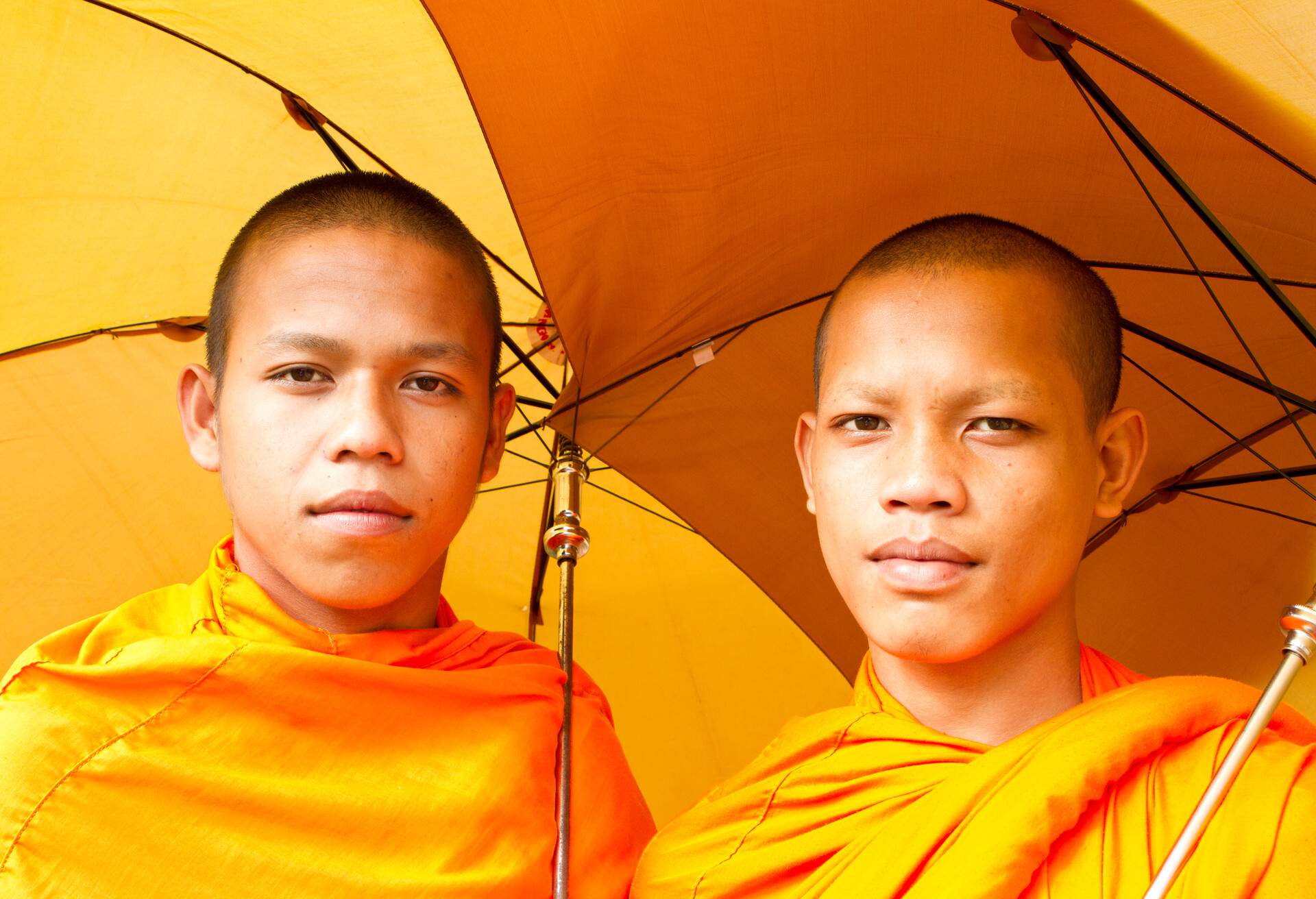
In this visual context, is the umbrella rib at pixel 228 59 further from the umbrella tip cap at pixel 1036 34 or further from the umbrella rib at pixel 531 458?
the umbrella tip cap at pixel 1036 34

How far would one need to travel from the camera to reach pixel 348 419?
244 centimetres

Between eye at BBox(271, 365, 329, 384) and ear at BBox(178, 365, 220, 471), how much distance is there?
0.29 metres

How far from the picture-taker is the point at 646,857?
2654 millimetres

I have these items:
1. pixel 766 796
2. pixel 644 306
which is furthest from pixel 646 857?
pixel 644 306

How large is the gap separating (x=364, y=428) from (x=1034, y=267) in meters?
1.24

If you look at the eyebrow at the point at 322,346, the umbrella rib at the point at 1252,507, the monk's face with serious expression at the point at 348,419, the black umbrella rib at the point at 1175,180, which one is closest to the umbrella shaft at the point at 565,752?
the monk's face with serious expression at the point at 348,419

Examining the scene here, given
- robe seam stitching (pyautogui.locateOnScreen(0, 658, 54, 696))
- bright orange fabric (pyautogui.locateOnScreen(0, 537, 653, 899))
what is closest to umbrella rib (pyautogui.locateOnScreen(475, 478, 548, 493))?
bright orange fabric (pyautogui.locateOnScreen(0, 537, 653, 899))

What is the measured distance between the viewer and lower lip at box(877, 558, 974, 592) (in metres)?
2.30

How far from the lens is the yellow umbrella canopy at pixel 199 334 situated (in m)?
3.35

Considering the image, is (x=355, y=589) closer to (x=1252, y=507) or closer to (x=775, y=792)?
(x=775, y=792)

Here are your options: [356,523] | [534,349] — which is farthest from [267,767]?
[534,349]

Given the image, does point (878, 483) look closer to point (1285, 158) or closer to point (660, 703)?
point (1285, 158)

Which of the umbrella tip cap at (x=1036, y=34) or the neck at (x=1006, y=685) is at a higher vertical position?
the umbrella tip cap at (x=1036, y=34)

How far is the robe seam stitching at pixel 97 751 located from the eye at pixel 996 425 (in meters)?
1.32
